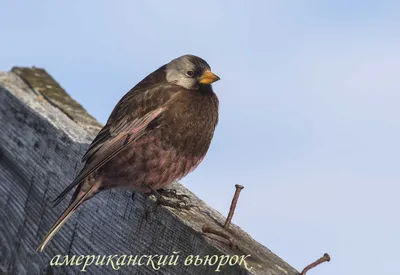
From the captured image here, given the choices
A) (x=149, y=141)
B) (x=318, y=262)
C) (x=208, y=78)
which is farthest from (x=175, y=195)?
(x=208, y=78)

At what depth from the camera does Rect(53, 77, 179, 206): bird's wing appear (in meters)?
3.83

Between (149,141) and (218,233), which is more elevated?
(149,141)

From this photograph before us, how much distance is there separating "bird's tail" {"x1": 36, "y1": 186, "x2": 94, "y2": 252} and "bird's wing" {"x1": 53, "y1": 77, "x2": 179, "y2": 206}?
0.12 meters

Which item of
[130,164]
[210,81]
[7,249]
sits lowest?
[7,249]

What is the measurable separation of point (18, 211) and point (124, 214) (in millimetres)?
1118

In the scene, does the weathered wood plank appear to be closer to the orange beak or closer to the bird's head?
the bird's head

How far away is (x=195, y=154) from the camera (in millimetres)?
4199

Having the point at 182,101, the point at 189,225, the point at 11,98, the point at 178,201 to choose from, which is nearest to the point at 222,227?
the point at 189,225

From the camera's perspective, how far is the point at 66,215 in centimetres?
358

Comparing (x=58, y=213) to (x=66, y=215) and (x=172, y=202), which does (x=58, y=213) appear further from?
(x=172, y=202)

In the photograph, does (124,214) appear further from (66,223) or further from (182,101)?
(182,101)

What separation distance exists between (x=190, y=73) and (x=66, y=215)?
1446mm

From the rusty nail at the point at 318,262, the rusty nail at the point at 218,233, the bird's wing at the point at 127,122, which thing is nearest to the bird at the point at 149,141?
the bird's wing at the point at 127,122

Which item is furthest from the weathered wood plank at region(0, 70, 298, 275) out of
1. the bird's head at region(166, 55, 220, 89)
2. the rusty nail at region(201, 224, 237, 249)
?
the bird's head at region(166, 55, 220, 89)
